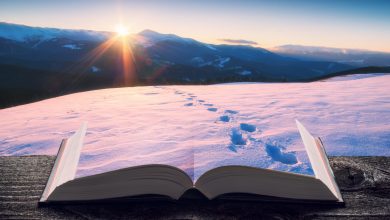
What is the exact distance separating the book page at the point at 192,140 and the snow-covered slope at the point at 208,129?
11 millimetres

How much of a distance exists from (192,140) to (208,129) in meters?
0.80

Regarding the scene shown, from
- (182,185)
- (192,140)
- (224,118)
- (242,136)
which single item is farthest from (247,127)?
(182,185)

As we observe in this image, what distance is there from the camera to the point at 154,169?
1.87m

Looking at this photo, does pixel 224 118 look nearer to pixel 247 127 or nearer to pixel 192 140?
pixel 247 127

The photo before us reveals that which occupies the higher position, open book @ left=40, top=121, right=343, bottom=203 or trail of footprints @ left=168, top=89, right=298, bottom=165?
open book @ left=40, top=121, right=343, bottom=203

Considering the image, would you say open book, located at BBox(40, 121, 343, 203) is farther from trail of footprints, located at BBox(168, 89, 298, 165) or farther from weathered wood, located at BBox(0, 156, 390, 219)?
trail of footprints, located at BBox(168, 89, 298, 165)

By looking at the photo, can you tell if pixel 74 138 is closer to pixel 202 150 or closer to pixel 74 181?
pixel 74 181

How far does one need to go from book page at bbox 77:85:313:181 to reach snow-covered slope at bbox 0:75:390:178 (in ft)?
0.04

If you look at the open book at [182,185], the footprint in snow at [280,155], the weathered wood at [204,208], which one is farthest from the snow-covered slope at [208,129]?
the open book at [182,185]

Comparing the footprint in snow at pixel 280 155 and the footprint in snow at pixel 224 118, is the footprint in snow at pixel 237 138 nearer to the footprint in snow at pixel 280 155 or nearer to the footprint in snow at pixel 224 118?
the footprint in snow at pixel 280 155

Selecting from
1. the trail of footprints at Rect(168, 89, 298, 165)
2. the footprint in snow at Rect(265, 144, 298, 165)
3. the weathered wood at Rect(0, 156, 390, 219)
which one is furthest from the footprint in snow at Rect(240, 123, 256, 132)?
the weathered wood at Rect(0, 156, 390, 219)

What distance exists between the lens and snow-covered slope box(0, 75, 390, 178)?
365 centimetres

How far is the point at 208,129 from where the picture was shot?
5.12m

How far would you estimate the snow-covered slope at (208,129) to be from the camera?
12.0 ft
